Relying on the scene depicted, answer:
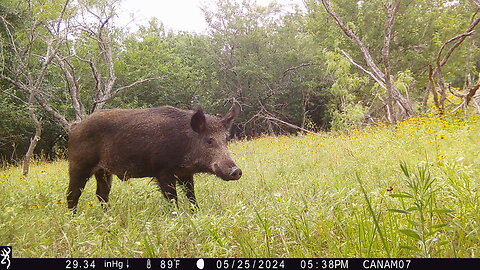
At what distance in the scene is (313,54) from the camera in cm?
1875

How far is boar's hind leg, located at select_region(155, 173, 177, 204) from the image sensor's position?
405cm

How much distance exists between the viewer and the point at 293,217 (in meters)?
2.43

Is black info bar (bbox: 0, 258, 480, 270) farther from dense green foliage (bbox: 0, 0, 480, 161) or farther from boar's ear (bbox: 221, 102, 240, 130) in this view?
dense green foliage (bbox: 0, 0, 480, 161)

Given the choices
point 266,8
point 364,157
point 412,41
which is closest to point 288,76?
point 266,8

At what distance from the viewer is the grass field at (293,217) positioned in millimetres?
1878

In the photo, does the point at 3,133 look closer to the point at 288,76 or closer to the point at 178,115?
the point at 178,115

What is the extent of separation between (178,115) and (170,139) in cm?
50

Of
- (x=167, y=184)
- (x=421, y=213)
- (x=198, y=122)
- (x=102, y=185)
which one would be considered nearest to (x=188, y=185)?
(x=167, y=184)

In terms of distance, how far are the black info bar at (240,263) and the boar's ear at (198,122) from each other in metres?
2.50

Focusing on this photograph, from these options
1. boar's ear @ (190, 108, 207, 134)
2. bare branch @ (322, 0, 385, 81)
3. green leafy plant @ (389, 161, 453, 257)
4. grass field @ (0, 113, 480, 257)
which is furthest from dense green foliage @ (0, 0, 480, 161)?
green leafy plant @ (389, 161, 453, 257)

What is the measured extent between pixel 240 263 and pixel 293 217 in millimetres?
805

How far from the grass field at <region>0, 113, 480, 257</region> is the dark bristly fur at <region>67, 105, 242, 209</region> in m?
0.35

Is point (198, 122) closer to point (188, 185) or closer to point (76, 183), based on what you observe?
point (188, 185)

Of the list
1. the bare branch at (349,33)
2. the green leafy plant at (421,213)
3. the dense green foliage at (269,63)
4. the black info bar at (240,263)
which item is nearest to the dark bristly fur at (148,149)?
the black info bar at (240,263)
